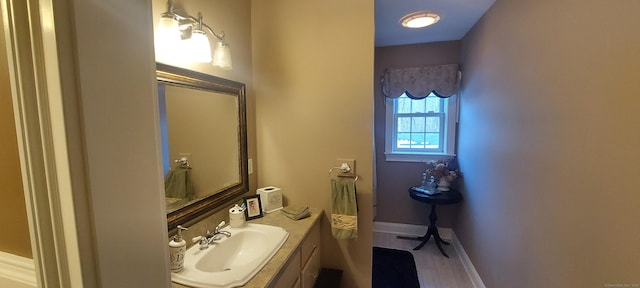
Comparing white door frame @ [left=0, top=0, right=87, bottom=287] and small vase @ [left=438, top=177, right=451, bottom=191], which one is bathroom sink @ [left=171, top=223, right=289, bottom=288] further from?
small vase @ [left=438, top=177, right=451, bottom=191]

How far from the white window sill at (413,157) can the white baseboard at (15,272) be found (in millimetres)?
3094

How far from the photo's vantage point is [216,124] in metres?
1.53

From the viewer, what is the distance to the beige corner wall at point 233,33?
4.13ft

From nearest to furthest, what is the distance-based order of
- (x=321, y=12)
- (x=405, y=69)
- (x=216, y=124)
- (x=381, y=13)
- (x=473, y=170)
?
(x=216, y=124)
(x=321, y=12)
(x=381, y=13)
(x=473, y=170)
(x=405, y=69)

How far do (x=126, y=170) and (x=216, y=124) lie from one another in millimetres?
1118

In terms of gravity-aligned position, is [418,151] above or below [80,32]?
below

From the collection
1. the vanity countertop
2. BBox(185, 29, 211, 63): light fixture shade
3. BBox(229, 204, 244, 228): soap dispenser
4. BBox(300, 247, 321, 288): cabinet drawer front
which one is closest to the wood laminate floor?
BBox(300, 247, 321, 288): cabinet drawer front

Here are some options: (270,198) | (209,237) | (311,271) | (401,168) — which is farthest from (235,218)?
(401,168)

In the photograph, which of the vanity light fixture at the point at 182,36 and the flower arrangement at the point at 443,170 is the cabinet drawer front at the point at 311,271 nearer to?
the vanity light fixture at the point at 182,36

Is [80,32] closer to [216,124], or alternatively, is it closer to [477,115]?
[216,124]

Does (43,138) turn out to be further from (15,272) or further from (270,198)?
(270,198)

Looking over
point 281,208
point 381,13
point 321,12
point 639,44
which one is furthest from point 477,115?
point 281,208

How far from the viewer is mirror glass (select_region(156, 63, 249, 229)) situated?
1.21 meters

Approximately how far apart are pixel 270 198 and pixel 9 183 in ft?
4.41
